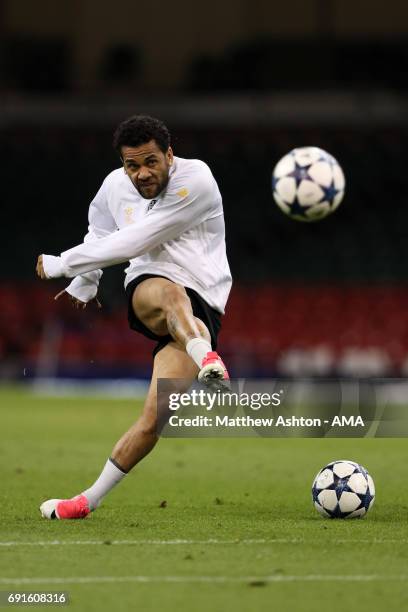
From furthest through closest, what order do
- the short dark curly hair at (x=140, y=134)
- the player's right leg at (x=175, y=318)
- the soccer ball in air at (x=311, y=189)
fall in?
1. the soccer ball in air at (x=311, y=189)
2. the short dark curly hair at (x=140, y=134)
3. the player's right leg at (x=175, y=318)

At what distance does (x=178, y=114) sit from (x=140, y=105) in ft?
3.35

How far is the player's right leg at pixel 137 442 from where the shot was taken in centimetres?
722

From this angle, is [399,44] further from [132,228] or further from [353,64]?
[132,228]

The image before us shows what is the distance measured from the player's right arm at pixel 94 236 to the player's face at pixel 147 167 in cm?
58

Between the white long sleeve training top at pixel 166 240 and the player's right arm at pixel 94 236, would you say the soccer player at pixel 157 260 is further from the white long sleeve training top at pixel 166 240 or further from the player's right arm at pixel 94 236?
the player's right arm at pixel 94 236

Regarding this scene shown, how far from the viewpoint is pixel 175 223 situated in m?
7.25

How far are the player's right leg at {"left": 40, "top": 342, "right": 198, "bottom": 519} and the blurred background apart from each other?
19.3 meters

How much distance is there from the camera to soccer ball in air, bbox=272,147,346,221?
10.9m

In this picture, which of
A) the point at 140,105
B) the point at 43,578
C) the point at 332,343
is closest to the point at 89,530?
the point at 43,578

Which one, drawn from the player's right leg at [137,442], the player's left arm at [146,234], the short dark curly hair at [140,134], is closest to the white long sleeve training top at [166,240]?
the player's left arm at [146,234]

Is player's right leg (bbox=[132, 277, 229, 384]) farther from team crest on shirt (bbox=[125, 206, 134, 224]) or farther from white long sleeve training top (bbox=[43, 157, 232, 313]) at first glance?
team crest on shirt (bbox=[125, 206, 134, 224])

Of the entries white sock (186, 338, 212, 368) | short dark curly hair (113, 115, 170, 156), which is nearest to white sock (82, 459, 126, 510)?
white sock (186, 338, 212, 368)

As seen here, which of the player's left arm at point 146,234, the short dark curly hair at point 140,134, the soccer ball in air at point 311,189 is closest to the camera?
the short dark curly hair at point 140,134

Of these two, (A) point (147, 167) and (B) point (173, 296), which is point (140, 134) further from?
(B) point (173, 296)
